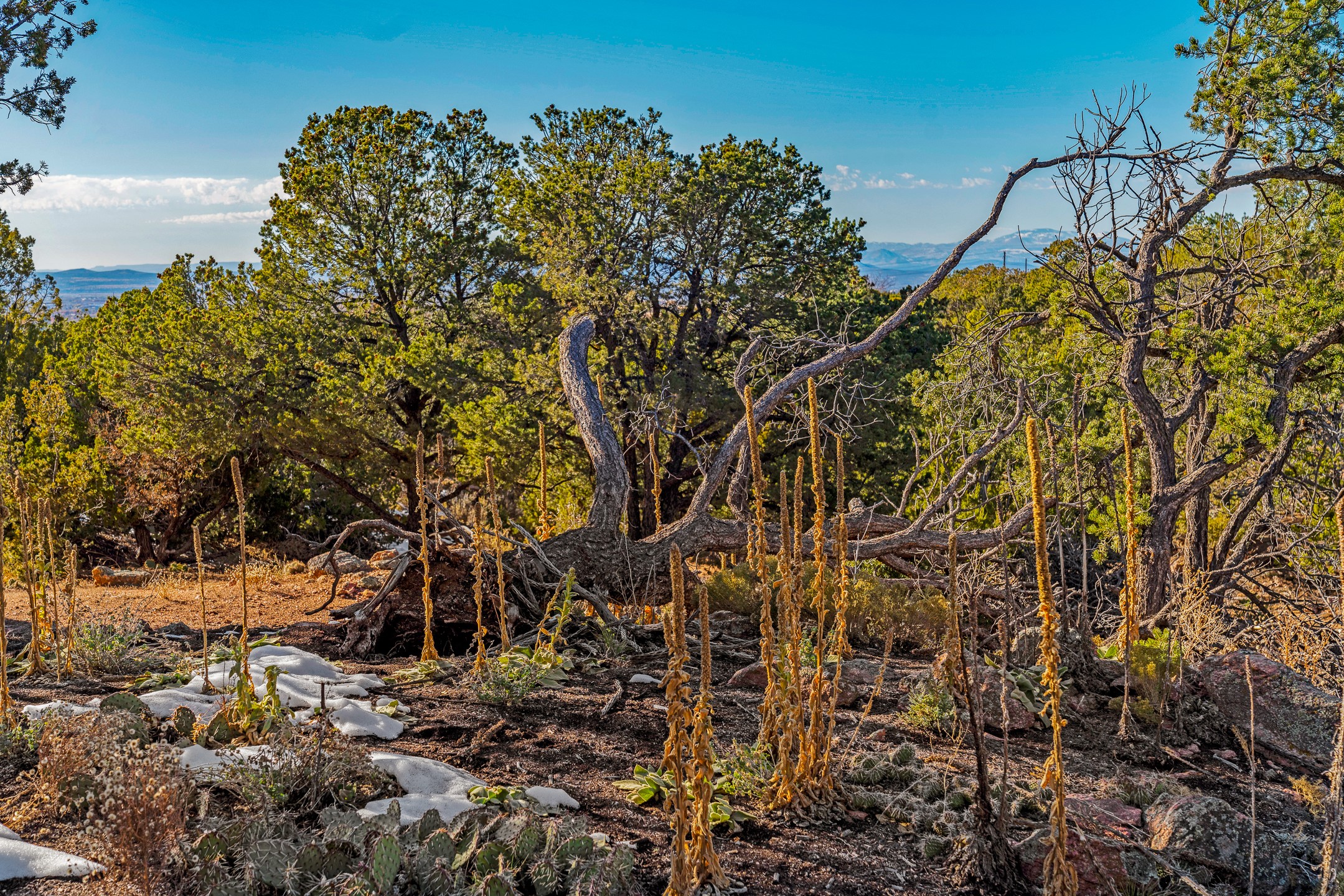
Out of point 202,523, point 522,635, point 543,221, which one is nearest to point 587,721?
point 522,635

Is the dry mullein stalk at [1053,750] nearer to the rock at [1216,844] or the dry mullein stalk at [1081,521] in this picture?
the rock at [1216,844]

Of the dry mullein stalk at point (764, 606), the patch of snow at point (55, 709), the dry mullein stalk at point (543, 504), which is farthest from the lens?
the dry mullein stalk at point (543, 504)

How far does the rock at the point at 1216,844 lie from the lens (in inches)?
111

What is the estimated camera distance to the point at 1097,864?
2.63 m

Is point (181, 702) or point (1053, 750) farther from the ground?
point (1053, 750)

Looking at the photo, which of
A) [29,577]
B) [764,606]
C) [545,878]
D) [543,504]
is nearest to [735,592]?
[543,504]

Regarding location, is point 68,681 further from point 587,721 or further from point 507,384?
point 507,384

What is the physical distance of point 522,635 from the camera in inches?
209

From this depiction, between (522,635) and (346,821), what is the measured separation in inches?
109

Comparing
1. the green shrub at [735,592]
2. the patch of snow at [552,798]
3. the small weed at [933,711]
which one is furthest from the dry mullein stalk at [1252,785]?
the green shrub at [735,592]

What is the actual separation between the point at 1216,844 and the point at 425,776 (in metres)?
2.57

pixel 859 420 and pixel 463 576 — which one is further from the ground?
pixel 859 420

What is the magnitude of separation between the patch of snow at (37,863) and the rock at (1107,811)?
2.94 m

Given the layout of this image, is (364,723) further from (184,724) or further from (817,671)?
(817,671)
